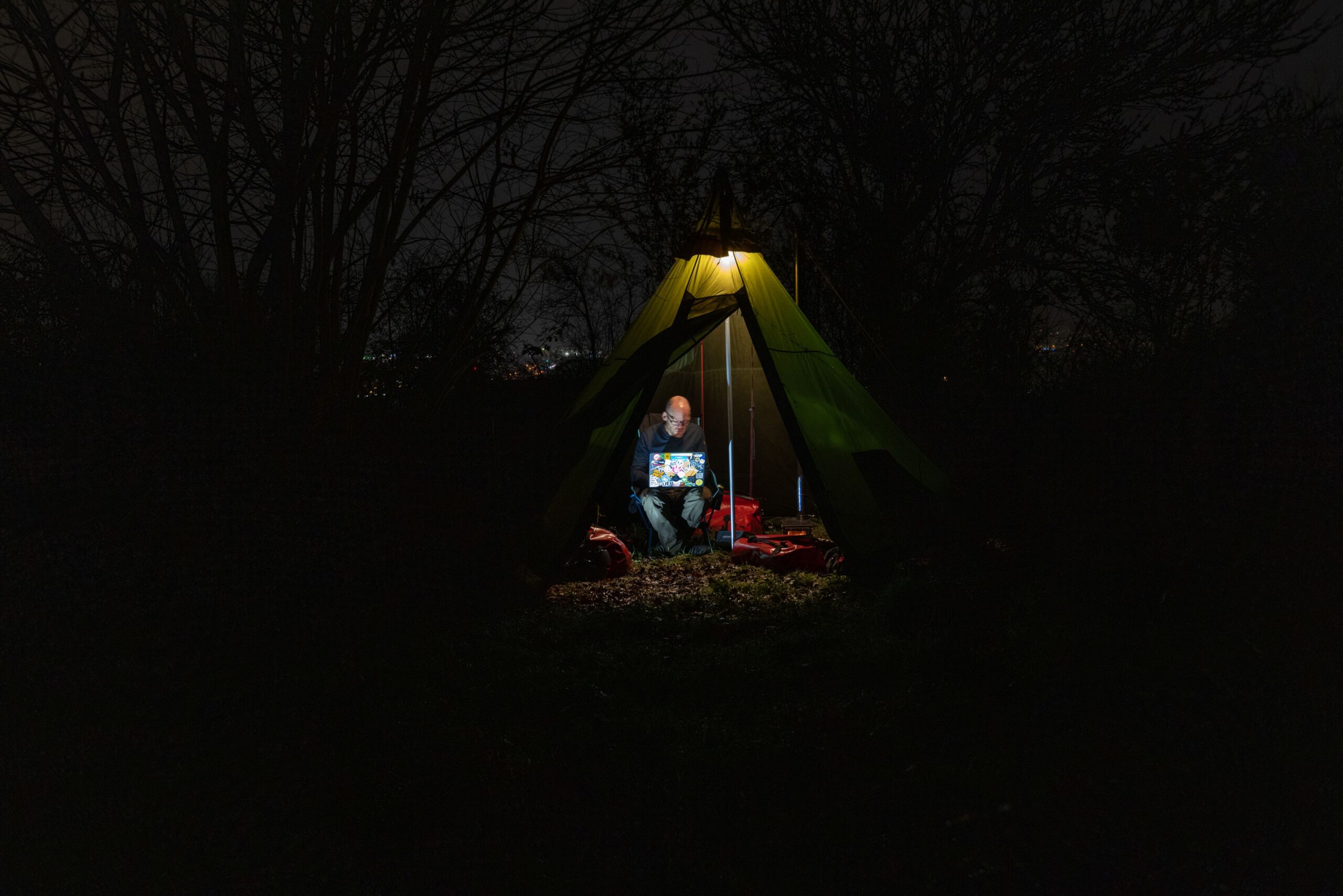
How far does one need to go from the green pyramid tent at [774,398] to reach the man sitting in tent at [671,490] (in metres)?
0.41

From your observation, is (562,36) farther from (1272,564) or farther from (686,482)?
(1272,564)

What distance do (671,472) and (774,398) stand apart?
100 cm

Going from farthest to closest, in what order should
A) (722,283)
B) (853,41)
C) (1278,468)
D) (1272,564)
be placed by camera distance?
1. (853,41)
2. (722,283)
3. (1278,468)
4. (1272,564)

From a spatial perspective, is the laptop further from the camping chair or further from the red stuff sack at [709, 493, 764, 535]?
the red stuff sack at [709, 493, 764, 535]

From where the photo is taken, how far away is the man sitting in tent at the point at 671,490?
628 cm

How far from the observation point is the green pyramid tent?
5195mm

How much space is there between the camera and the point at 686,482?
20.8ft

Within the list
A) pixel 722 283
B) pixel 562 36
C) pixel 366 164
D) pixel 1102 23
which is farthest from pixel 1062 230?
pixel 366 164

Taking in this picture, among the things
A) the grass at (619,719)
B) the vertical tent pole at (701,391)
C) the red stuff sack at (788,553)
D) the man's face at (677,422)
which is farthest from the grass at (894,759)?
the vertical tent pole at (701,391)

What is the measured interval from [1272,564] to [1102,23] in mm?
5793

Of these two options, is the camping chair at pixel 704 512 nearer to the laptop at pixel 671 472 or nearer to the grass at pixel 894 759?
the laptop at pixel 671 472

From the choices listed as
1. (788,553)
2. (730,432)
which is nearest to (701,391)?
(730,432)

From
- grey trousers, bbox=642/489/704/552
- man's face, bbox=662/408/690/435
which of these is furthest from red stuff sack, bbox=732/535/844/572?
man's face, bbox=662/408/690/435

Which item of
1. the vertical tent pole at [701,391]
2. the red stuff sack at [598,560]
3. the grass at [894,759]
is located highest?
the vertical tent pole at [701,391]
